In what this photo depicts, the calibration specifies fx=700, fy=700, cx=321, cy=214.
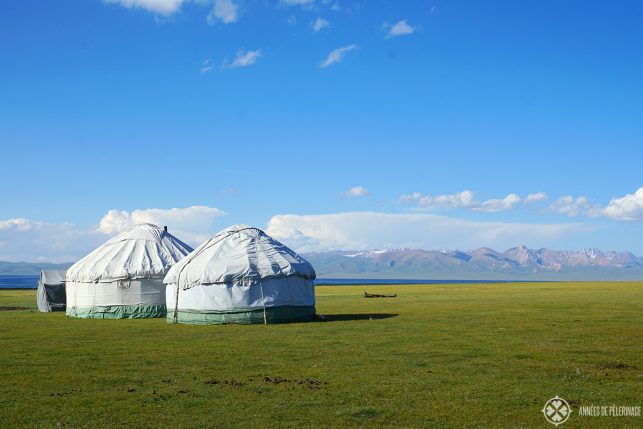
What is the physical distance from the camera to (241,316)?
31.3 m

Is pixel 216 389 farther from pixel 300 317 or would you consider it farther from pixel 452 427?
pixel 300 317

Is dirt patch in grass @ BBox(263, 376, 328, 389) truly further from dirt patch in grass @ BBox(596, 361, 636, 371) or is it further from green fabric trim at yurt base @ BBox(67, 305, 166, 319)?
green fabric trim at yurt base @ BBox(67, 305, 166, 319)

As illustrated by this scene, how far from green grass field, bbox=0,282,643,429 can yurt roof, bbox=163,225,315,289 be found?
3.34 m

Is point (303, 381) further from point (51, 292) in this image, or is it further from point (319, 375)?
point (51, 292)

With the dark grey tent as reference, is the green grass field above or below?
below

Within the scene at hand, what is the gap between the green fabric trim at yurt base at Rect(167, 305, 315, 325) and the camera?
103 ft

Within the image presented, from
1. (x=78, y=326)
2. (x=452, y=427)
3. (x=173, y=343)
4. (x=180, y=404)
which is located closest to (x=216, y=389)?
(x=180, y=404)

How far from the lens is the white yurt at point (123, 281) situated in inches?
1479

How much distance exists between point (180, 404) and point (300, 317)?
20024mm

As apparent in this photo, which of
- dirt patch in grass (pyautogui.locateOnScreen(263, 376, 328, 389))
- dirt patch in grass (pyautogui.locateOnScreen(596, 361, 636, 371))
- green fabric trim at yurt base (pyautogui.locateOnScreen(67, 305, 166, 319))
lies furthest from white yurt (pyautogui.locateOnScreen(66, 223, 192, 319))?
dirt patch in grass (pyautogui.locateOnScreen(596, 361, 636, 371))

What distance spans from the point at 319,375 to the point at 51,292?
34599 mm

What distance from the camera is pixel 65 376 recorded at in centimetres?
1639

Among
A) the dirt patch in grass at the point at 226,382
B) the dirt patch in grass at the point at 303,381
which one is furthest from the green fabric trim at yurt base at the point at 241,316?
the dirt patch in grass at the point at 226,382

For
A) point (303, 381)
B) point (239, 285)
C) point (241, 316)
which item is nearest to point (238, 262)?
point (239, 285)
